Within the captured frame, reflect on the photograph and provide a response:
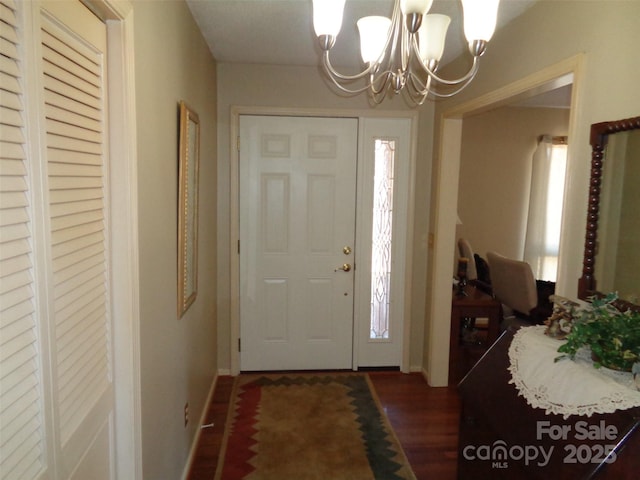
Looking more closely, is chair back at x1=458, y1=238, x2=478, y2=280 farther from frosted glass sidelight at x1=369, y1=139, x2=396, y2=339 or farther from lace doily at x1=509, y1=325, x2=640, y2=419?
lace doily at x1=509, y1=325, x2=640, y2=419

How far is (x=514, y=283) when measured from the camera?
3.53 metres

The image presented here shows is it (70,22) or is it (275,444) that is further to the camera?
(275,444)

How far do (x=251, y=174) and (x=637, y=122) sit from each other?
245 centimetres

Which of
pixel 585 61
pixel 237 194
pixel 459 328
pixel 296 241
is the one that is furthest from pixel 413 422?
pixel 585 61

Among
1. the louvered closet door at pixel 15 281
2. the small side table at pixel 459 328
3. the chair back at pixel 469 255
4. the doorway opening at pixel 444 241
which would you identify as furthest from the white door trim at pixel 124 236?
the chair back at pixel 469 255

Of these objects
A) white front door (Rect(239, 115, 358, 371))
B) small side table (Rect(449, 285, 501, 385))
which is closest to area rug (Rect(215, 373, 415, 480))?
white front door (Rect(239, 115, 358, 371))

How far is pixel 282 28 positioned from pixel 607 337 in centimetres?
222

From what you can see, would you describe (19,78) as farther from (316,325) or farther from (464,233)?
(464,233)

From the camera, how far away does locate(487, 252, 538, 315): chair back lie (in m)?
3.44

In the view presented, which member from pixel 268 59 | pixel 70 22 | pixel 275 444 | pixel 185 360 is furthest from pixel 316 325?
pixel 70 22

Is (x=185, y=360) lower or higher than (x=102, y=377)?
lower

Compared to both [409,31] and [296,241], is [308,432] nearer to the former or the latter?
[296,241]

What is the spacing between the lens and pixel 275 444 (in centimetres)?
258

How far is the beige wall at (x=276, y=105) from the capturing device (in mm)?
3273
